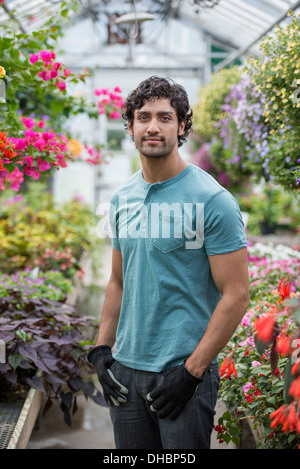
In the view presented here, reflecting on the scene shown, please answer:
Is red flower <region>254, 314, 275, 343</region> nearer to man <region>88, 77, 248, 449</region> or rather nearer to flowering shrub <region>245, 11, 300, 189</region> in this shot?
man <region>88, 77, 248, 449</region>

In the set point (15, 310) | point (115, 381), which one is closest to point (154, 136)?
point (115, 381)

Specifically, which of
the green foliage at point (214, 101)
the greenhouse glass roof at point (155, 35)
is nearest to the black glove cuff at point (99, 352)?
the green foliage at point (214, 101)

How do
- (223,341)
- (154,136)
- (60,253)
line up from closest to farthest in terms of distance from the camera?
(223,341) → (154,136) → (60,253)

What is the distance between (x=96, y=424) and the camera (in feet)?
10.1

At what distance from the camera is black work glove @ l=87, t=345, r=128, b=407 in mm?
1475

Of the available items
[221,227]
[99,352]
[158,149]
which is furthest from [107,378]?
[158,149]

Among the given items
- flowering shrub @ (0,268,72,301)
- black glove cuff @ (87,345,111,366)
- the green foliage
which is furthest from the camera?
the green foliage

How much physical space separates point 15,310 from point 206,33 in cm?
881

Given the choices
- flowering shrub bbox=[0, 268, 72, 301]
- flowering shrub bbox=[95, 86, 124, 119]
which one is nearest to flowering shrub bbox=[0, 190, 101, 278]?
flowering shrub bbox=[0, 268, 72, 301]

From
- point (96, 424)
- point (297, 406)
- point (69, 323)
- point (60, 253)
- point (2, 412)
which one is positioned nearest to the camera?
point (297, 406)

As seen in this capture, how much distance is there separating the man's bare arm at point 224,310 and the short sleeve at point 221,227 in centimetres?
2

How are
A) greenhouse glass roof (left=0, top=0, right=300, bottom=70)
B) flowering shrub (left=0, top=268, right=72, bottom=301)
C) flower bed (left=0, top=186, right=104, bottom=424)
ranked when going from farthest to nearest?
greenhouse glass roof (left=0, top=0, right=300, bottom=70), flowering shrub (left=0, top=268, right=72, bottom=301), flower bed (left=0, top=186, right=104, bottom=424)

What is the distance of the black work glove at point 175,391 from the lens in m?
1.33

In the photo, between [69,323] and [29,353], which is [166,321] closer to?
[29,353]
